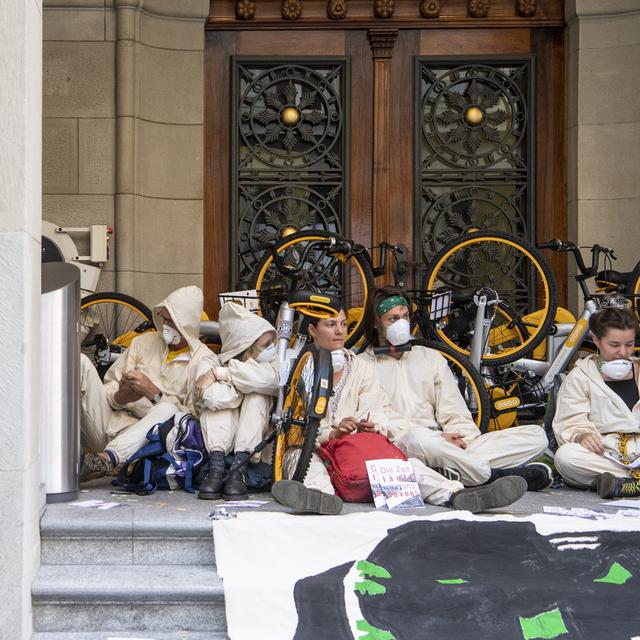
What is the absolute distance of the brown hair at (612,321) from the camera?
6125 millimetres

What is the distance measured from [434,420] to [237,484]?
148 centimetres

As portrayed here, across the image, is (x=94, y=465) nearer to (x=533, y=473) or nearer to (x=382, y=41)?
(x=533, y=473)

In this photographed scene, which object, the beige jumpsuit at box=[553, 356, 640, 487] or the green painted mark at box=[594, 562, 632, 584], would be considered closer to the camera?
the green painted mark at box=[594, 562, 632, 584]

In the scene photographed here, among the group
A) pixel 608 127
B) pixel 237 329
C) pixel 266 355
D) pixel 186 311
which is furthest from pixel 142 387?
pixel 608 127

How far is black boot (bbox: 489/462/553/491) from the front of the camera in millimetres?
5969

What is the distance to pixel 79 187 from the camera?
8359mm

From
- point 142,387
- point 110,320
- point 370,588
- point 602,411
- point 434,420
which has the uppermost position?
point 110,320

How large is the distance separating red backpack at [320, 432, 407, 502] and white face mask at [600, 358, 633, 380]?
4.63ft

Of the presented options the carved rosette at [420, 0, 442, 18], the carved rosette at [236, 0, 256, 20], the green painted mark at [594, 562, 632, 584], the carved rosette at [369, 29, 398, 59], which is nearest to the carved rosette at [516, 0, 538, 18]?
the carved rosette at [420, 0, 442, 18]

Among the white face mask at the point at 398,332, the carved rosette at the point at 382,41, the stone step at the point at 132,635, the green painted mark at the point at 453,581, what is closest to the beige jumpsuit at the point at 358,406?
the white face mask at the point at 398,332

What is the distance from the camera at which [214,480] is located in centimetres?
554

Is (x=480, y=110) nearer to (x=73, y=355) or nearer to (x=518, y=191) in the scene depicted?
(x=518, y=191)

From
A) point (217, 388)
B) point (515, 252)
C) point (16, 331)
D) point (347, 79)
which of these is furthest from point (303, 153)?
point (16, 331)

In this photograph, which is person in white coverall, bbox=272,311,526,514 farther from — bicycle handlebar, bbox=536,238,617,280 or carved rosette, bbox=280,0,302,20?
carved rosette, bbox=280,0,302,20
